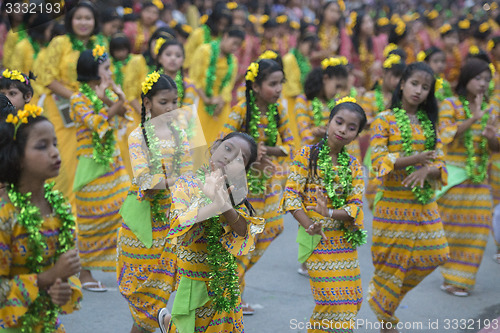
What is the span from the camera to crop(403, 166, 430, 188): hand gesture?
15.5ft

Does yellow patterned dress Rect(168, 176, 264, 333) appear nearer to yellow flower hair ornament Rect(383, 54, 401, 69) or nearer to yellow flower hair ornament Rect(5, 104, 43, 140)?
yellow flower hair ornament Rect(5, 104, 43, 140)

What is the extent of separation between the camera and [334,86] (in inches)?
255

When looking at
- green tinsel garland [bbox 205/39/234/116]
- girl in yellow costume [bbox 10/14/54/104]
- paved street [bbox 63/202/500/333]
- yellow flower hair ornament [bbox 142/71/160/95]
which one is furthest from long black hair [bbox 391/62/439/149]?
girl in yellow costume [bbox 10/14/54/104]

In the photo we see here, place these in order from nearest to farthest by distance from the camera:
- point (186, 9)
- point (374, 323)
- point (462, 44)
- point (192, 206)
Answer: point (192, 206)
point (374, 323)
point (462, 44)
point (186, 9)

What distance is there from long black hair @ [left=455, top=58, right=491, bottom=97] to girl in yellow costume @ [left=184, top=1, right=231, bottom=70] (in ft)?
16.1

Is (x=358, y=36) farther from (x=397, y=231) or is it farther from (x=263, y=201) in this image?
(x=397, y=231)

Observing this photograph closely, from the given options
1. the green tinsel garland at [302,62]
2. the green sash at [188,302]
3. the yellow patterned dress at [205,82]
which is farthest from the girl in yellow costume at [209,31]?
the green sash at [188,302]

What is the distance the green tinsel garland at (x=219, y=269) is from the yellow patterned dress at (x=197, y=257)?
0.10 feet

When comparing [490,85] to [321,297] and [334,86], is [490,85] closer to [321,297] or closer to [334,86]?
[334,86]

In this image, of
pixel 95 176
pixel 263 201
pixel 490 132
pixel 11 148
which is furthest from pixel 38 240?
pixel 490 132

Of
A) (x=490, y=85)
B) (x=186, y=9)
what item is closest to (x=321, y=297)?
(x=490, y=85)

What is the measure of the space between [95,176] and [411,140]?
2.76m

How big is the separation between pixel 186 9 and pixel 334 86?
8021mm

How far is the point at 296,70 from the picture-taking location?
32.8 ft
